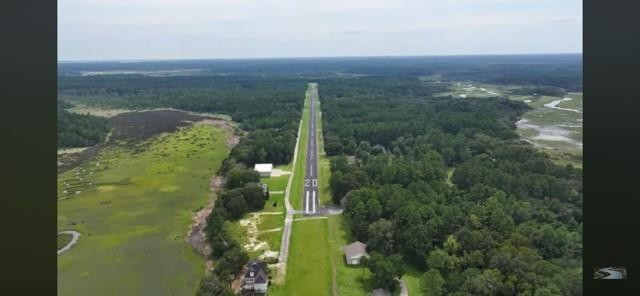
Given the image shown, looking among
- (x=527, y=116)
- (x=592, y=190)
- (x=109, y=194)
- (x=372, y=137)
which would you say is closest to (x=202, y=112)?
(x=372, y=137)

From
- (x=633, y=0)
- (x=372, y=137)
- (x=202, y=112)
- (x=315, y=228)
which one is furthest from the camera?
(x=202, y=112)

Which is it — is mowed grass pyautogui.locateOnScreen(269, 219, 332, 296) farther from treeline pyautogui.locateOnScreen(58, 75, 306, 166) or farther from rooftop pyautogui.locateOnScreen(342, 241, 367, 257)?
treeline pyautogui.locateOnScreen(58, 75, 306, 166)

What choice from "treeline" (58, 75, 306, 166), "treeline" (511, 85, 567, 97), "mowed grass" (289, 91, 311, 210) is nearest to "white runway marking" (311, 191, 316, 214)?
"mowed grass" (289, 91, 311, 210)

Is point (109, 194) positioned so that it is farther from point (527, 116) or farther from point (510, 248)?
point (527, 116)

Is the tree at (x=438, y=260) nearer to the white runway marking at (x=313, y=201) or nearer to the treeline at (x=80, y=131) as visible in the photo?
the white runway marking at (x=313, y=201)

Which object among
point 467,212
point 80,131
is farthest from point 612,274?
point 80,131

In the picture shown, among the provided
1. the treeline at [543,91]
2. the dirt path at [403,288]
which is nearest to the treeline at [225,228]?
the dirt path at [403,288]
